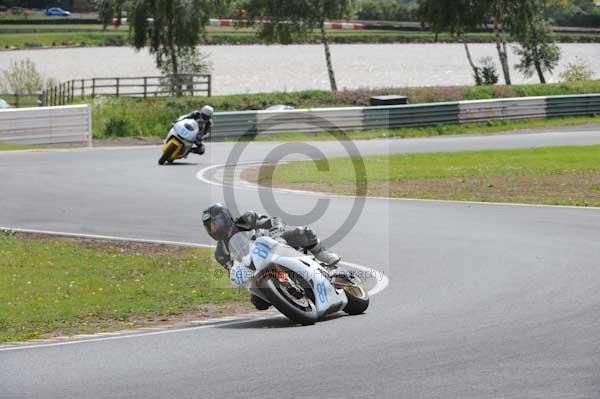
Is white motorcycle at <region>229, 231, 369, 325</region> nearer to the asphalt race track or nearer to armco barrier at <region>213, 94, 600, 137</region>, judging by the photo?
the asphalt race track

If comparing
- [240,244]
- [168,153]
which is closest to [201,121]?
[168,153]

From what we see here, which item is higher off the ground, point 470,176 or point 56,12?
point 56,12

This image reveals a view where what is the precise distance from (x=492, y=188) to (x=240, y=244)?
41.7ft

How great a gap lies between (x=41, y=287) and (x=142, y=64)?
72909 mm

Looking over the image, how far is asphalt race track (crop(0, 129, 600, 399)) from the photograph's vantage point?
327 inches

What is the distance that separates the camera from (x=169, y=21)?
53.6m

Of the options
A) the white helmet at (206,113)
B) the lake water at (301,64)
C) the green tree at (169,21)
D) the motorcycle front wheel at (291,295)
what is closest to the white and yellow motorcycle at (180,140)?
the white helmet at (206,113)

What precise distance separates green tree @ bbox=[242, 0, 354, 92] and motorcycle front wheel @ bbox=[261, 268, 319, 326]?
4284 centimetres

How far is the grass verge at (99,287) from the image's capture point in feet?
38.4

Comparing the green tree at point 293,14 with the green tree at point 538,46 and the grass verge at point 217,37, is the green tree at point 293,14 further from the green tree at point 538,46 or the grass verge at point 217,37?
the grass verge at point 217,37

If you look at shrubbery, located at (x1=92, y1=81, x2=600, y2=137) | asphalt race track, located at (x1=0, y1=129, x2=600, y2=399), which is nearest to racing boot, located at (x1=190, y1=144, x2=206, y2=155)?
asphalt race track, located at (x1=0, y1=129, x2=600, y2=399)

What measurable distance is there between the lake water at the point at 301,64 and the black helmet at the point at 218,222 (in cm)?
5508

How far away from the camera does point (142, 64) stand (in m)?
85.0

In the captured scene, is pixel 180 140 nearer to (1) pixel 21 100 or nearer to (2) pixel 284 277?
(2) pixel 284 277
